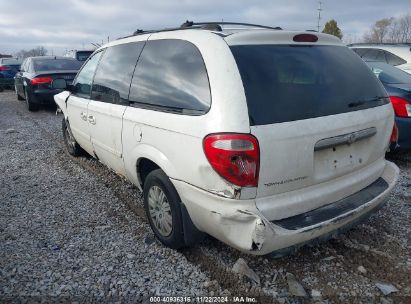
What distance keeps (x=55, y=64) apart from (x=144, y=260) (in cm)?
932

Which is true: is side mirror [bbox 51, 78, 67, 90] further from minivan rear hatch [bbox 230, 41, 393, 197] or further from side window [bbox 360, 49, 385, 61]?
side window [bbox 360, 49, 385, 61]

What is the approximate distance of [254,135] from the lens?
220 cm

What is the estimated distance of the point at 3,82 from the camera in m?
17.2

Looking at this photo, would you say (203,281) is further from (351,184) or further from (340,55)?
(340,55)

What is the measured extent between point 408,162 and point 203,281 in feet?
13.4

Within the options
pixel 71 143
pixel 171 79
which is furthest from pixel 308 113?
pixel 71 143

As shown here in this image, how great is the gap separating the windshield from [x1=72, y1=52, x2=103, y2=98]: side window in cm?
422

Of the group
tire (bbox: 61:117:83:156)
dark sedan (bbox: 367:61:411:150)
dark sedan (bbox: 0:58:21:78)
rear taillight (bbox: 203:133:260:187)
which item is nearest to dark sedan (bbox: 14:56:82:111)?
tire (bbox: 61:117:83:156)

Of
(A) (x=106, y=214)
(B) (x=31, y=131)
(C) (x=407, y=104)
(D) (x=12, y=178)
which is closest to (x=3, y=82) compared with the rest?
(B) (x=31, y=131)

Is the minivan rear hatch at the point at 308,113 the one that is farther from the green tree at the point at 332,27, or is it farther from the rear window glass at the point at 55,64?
the green tree at the point at 332,27

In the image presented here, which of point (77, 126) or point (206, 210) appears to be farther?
point (77, 126)

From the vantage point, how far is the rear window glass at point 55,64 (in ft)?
Result: 34.2

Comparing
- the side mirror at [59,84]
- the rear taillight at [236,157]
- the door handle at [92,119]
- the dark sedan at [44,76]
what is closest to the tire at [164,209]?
the rear taillight at [236,157]

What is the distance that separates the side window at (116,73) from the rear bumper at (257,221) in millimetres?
1285
